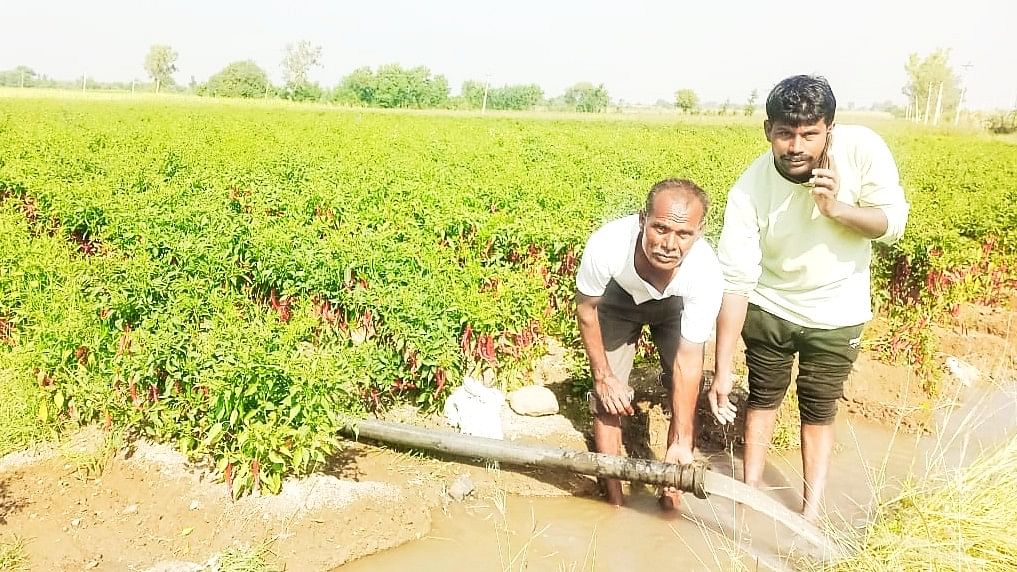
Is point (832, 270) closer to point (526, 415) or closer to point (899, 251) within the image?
point (526, 415)

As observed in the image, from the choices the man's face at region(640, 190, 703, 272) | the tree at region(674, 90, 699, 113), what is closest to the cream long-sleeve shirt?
the man's face at region(640, 190, 703, 272)

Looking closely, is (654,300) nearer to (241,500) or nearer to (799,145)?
(799,145)

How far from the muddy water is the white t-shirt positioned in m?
0.96

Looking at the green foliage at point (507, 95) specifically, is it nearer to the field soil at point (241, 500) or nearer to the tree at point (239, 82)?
the tree at point (239, 82)

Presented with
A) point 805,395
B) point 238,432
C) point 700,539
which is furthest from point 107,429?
point 805,395

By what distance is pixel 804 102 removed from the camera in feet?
9.62

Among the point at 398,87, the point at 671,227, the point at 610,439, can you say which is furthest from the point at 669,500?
the point at 398,87

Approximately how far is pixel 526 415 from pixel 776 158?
8.20 ft

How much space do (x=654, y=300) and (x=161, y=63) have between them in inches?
3813

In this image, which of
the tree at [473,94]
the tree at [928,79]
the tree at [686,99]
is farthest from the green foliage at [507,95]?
the tree at [928,79]

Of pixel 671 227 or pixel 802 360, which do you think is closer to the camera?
pixel 671 227

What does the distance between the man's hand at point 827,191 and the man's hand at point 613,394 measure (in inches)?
48.8

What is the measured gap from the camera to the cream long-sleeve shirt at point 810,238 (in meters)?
3.12

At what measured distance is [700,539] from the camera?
12.5 ft
